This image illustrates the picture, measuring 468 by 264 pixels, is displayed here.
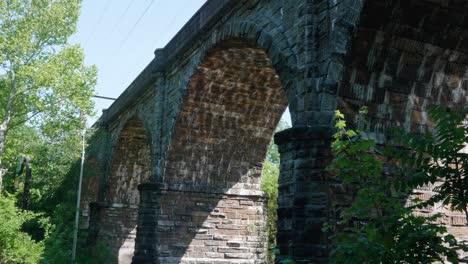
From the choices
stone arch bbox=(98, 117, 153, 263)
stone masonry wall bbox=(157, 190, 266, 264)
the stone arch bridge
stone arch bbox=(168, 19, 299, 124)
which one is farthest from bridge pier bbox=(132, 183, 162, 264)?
stone arch bbox=(98, 117, 153, 263)

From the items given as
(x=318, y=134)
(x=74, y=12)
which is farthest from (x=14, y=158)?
(x=318, y=134)

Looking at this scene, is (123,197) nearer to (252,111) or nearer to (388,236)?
(252,111)

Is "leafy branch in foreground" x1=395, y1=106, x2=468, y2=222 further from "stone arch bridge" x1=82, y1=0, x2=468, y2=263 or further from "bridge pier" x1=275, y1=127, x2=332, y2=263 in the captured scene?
"stone arch bridge" x1=82, y1=0, x2=468, y2=263

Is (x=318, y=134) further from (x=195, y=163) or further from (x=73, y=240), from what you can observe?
(x=73, y=240)

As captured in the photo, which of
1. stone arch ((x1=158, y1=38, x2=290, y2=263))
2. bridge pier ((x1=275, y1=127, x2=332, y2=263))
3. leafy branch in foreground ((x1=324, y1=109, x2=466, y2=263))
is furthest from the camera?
stone arch ((x1=158, y1=38, x2=290, y2=263))

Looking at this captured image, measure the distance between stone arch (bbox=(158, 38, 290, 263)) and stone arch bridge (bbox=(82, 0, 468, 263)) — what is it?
0.03 m

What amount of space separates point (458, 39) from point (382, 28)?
4.11 feet

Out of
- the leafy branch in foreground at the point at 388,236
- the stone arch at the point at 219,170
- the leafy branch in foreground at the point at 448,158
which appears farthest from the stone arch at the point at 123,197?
the leafy branch in foreground at the point at 448,158

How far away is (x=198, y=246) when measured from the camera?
49.6 ft

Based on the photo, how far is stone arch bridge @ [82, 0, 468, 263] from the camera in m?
7.11

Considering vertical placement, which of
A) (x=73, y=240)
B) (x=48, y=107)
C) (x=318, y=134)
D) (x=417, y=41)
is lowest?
(x=73, y=240)

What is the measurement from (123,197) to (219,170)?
872 centimetres

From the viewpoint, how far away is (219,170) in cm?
1528

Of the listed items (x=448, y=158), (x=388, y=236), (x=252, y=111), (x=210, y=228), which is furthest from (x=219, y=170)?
(x=448, y=158)
